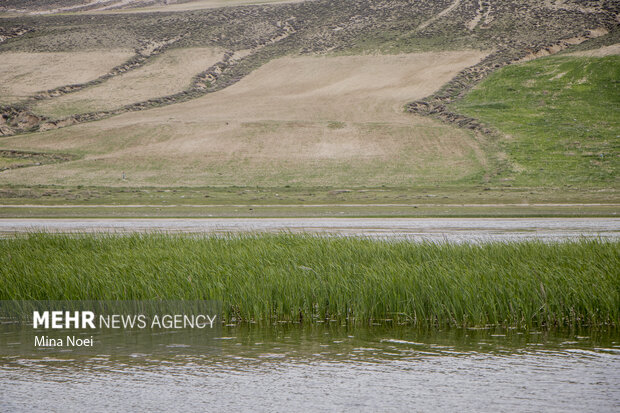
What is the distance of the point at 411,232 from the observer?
28.5 m

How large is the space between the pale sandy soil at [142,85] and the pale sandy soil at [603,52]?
164 ft

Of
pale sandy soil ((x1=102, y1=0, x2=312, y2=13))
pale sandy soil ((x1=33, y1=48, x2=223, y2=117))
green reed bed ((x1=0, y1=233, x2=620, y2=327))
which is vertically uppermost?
pale sandy soil ((x1=102, y1=0, x2=312, y2=13))

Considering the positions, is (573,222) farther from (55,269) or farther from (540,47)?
(540,47)

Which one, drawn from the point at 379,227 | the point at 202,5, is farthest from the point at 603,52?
the point at 202,5

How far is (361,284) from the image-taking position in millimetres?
13305

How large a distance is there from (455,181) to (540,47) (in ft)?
167

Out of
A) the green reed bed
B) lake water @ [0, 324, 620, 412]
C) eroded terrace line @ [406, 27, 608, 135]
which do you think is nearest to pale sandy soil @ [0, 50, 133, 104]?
eroded terrace line @ [406, 27, 608, 135]

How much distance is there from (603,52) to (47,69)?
237 feet

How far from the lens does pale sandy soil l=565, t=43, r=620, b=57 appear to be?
3386 inches

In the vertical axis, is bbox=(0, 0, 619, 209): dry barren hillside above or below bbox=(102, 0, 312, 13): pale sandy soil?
below

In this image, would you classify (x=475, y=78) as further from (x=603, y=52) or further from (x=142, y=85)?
(x=142, y=85)

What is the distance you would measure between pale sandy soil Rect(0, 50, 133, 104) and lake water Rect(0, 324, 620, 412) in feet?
280

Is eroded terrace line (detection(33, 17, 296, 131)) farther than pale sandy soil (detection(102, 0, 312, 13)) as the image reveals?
No

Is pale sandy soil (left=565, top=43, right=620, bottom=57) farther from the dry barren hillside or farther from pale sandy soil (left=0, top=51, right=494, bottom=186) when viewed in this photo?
pale sandy soil (left=0, top=51, right=494, bottom=186)
